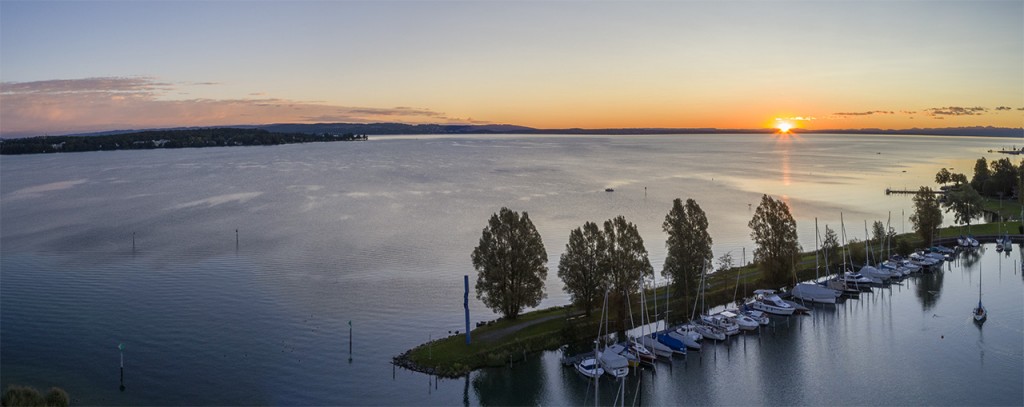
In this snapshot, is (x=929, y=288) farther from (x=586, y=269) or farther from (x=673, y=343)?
(x=586, y=269)

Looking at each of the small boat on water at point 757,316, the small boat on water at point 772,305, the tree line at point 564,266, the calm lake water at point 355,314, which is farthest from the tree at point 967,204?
the tree line at point 564,266

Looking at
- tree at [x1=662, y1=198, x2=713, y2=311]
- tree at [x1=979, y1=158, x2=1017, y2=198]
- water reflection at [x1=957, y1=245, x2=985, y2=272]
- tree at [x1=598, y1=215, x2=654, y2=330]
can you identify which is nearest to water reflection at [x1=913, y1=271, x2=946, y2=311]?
water reflection at [x1=957, y1=245, x2=985, y2=272]

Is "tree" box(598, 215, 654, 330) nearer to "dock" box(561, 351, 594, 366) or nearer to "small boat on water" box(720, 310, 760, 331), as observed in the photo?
"dock" box(561, 351, 594, 366)

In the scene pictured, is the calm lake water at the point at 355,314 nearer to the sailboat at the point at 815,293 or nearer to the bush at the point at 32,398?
the sailboat at the point at 815,293

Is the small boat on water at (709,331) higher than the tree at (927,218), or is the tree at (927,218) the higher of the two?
the tree at (927,218)

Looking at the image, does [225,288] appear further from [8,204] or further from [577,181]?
[577,181]

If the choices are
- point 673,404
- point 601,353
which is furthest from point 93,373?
point 673,404
